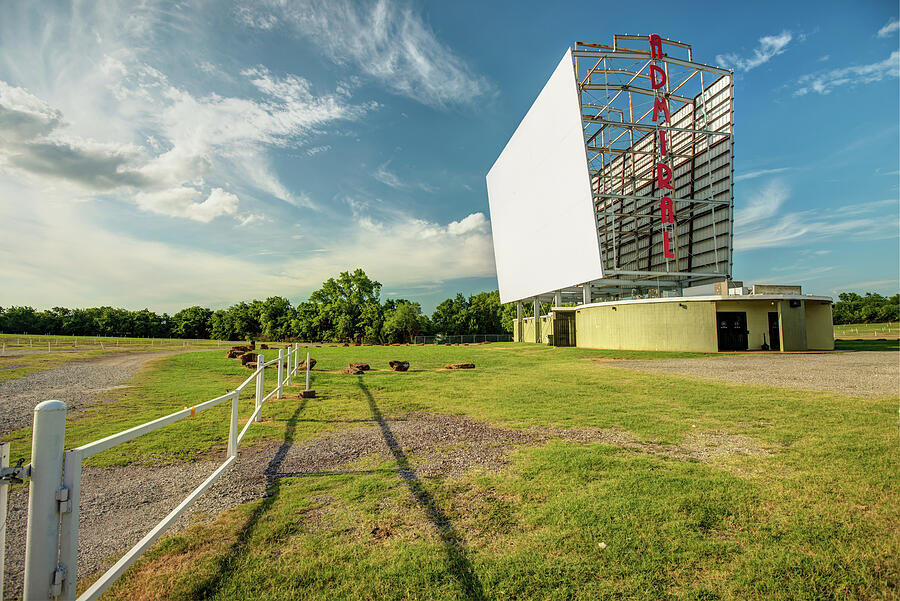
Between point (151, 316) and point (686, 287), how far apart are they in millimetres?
115690

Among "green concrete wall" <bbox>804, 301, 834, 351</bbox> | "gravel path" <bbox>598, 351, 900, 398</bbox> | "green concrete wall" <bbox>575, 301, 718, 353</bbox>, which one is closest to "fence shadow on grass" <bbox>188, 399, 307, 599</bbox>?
"gravel path" <bbox>598, 351, 900, 398</bbox>

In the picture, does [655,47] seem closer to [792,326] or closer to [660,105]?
[660,105]

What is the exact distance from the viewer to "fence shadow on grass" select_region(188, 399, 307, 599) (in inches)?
106

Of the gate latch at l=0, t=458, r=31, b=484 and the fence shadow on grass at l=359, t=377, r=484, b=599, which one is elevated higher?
the gate latch at l=0, t=458, r=31, b=484

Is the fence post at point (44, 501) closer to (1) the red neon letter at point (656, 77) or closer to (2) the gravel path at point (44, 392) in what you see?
(2) the gravel path at point (44, 392)

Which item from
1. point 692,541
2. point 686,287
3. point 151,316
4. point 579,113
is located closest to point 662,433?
point 692,541

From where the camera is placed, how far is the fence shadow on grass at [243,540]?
2.68 meters

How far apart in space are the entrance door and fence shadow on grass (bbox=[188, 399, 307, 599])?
94.4 ft

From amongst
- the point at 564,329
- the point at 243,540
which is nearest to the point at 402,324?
the point at 564,329

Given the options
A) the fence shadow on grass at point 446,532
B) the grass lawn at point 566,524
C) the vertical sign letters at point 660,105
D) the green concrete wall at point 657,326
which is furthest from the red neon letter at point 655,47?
the fence shadow on grass at point 446,532

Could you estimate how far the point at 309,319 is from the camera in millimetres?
74875

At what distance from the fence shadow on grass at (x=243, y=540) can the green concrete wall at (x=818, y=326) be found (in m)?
33.7

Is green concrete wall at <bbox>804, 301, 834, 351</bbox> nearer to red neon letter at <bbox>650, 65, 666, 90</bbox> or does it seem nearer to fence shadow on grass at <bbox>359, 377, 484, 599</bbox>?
red neon letter at <bbox>650, 65, 666, 90</bbox>

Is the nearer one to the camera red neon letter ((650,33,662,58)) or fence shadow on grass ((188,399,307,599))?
fence shadow on grass ((188,399,307,599))
